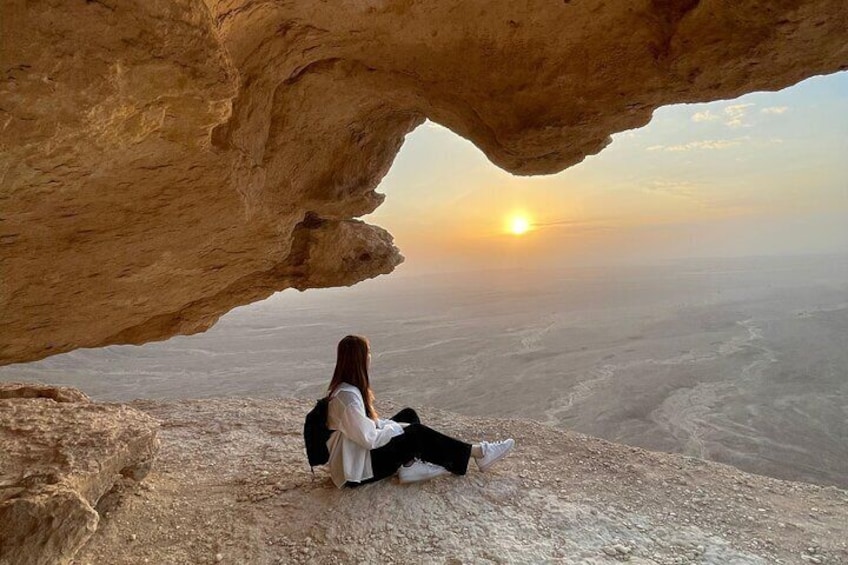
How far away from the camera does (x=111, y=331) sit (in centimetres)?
616

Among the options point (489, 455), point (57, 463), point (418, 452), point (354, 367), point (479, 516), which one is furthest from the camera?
point (489, 455)

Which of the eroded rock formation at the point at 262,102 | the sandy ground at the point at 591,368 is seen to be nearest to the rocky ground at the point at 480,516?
Answer: the eroded rock formation at the point at 262,102

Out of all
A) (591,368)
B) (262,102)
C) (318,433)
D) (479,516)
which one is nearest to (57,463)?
(318,433)

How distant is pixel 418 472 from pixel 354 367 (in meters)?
1.29

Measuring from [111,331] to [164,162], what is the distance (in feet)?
12.1

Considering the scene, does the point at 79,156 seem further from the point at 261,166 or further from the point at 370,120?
the point at 370,120

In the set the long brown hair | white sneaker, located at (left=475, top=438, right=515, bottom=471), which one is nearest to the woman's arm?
the long brown hair

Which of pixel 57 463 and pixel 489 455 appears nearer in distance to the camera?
pixel 57 463

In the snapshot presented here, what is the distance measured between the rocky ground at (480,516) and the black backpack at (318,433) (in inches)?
15.7

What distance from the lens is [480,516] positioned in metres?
4.69

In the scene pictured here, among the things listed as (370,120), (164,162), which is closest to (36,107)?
(164,162)

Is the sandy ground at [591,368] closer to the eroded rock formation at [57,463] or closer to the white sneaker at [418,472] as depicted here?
the white sneaker at [418,472]

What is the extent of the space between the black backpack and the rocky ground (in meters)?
0.40

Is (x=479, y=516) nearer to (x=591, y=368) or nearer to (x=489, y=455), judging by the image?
(x=489, y=455)
